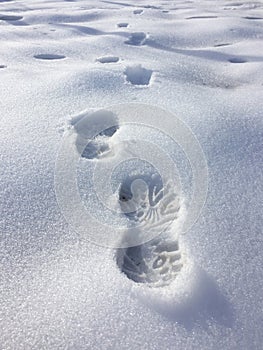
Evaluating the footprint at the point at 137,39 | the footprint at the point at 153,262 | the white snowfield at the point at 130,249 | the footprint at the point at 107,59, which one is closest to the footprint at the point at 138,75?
the white snowfield at the point at 130,249

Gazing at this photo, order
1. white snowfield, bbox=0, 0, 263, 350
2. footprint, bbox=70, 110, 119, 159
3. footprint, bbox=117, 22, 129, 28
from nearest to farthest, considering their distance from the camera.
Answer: white snowfield, bbox=0, 0, 263, 350, footprint, bbox=70, 110, 119, 159, footprint, bbox=117, 22, 129, 28

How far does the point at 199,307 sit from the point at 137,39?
2.04 m

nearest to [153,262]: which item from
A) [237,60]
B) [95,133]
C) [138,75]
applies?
[95,133]

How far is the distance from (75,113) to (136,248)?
2.18 feet

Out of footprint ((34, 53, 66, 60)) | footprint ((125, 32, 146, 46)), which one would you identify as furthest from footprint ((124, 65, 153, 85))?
footprint ((125, 32, 146, 46))

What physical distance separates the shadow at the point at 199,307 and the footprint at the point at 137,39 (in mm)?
1877

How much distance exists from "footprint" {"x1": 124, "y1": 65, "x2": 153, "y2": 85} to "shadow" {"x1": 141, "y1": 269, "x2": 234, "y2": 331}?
1127 millimetres

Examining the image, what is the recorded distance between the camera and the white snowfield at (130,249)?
82 cm

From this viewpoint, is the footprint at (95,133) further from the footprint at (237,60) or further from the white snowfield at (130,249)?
the footprint at (237,60)

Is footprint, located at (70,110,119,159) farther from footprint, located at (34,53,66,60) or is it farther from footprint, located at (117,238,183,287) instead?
footprint, located at (34,53,66,60)

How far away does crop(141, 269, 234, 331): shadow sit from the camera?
0.84 metres

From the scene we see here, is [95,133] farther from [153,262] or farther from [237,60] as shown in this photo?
[237,60]

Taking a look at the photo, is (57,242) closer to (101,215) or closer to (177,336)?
(101,215)

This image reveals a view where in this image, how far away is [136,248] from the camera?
106 centimetres
